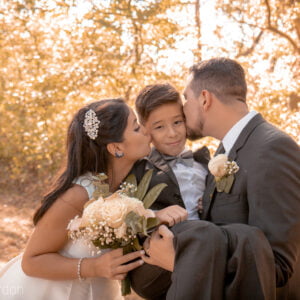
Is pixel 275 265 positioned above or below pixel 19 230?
above

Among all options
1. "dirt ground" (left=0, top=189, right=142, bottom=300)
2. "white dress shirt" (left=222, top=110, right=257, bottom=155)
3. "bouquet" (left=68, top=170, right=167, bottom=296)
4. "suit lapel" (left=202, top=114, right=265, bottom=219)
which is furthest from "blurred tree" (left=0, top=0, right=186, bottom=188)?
"bouquet" (left=68, top=170, right=167, bottom=296)

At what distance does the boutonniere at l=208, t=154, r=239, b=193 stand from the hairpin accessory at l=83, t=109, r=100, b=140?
36.3 inches

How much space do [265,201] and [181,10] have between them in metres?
7.01

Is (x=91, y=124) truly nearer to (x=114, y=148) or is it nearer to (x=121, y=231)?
(x=114, y=148)

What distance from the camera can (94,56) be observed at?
802cm

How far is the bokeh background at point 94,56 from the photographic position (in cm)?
742

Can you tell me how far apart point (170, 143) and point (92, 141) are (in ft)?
2.43

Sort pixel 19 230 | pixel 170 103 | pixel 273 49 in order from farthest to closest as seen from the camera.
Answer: pixel 19 230 → pixel 273 49 → pixel 170 103

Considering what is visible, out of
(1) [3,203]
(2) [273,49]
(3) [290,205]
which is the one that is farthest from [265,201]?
(1) [3,203]

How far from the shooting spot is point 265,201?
7.43ft

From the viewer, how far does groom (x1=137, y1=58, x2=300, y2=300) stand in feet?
6.73

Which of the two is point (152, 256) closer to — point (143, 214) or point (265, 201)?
point (143, 214)

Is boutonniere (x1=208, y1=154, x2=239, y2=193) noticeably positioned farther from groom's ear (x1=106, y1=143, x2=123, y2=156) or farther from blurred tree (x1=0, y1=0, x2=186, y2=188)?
blurred tree (x1=0, y1=0, x2=186, y2=188)

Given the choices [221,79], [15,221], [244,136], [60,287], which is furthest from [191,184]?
[15,221]
